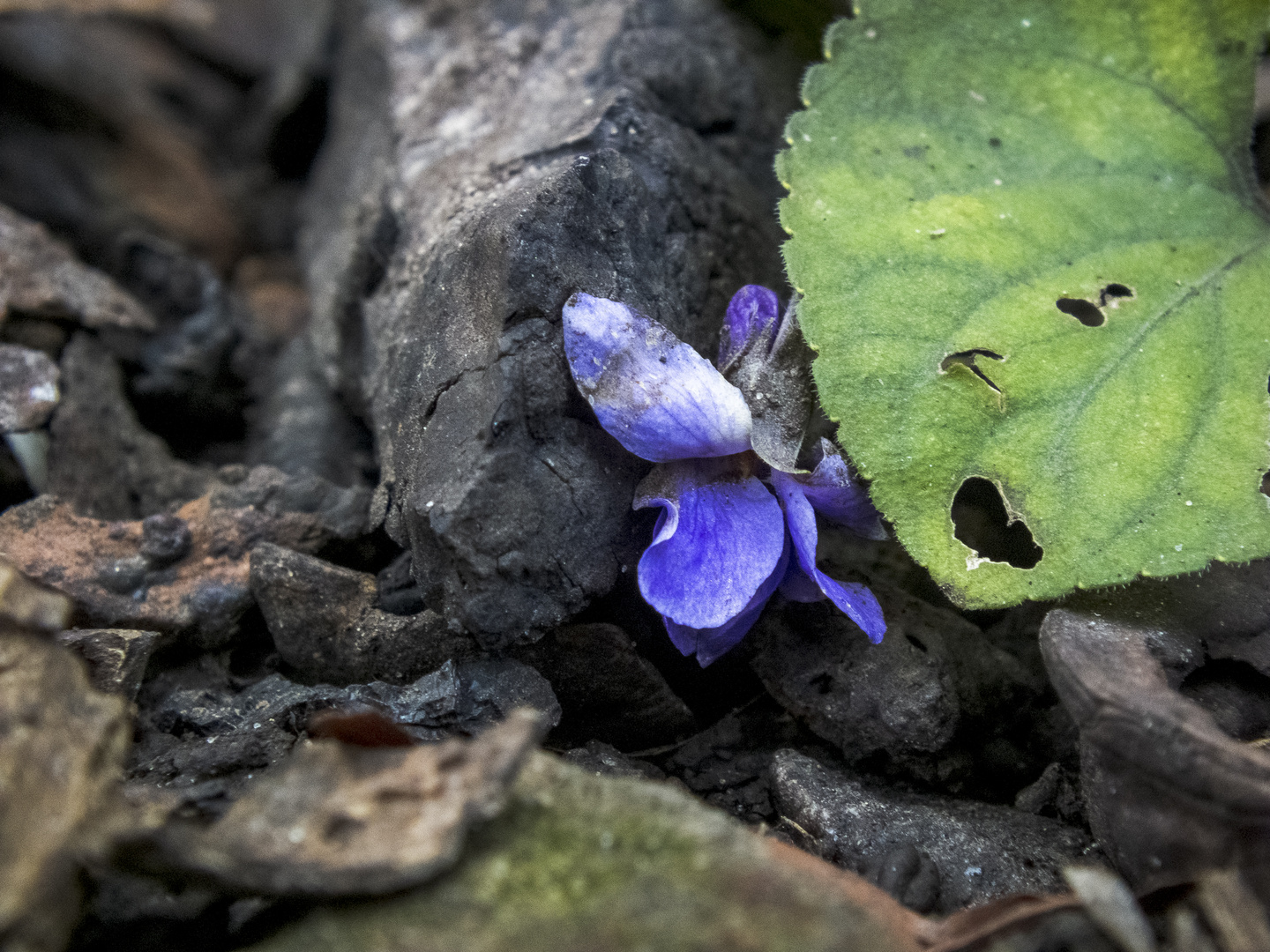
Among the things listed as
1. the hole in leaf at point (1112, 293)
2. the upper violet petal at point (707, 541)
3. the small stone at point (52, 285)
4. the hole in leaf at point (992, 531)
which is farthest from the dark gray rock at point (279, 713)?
the hole in leaf at point (1112, 293)

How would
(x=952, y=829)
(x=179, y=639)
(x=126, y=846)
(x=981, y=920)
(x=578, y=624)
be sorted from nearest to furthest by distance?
(x=126, y=846)
(x=981, y=920)
(x=952, y=829)
(x=578, y=624)
(x=179, y=639)

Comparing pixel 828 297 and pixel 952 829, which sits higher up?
pixel 828 297

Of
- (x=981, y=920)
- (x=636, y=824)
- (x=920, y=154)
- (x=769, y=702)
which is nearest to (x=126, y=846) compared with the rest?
(x=636, y=824)

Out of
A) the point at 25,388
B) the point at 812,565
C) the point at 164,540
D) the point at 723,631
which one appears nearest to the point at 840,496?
the point at 812,565

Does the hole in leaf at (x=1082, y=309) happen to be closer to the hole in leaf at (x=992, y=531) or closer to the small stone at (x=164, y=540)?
the hole in leaf at (x=992, y=531)

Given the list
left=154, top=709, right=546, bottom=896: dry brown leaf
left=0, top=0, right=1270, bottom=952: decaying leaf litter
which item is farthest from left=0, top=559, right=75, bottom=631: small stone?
left=154, top=709, right=546, bottom=896: dry brown leaf

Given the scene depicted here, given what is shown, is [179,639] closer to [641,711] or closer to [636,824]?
[641,711]
